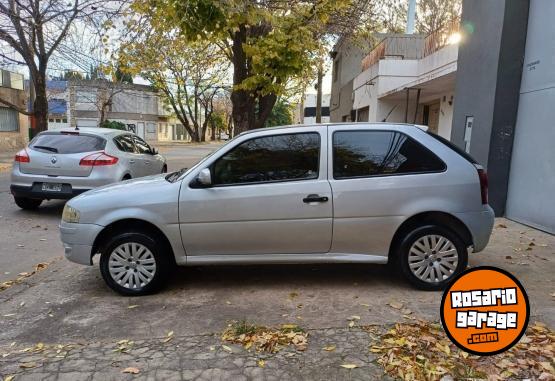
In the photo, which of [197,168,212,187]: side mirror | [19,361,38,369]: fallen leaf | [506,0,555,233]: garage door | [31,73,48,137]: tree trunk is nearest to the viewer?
[19,361,38,369]: fallen leaf

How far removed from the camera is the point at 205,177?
429cm

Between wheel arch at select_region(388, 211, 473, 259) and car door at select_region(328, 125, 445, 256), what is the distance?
0.34 feet

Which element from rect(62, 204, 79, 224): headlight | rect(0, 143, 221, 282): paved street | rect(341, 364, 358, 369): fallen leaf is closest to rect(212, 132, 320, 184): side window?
rect(62, 204, 79, 224): headlight

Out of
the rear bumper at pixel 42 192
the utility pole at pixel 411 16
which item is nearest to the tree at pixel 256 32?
the rear bumper at pixel 42 192

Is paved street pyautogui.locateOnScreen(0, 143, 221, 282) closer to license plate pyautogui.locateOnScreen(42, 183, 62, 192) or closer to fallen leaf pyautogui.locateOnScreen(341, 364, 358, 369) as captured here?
license plate pyautogui.locateOnScreen(42, 183, 62, 192)

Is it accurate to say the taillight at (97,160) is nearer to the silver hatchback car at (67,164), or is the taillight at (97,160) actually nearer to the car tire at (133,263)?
the silver hatchback car at (67,164)

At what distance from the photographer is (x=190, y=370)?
10.0 ft

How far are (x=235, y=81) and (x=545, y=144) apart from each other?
690 centimetres

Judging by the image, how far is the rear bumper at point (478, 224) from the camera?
4.38 m

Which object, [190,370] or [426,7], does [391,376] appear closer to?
[190,370]

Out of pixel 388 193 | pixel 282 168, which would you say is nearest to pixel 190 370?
pixel 282 168

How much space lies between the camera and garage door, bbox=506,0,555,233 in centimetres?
664

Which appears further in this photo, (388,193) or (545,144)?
(545,144)

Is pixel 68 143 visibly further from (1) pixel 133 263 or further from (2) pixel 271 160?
(2) pixel 271 160
